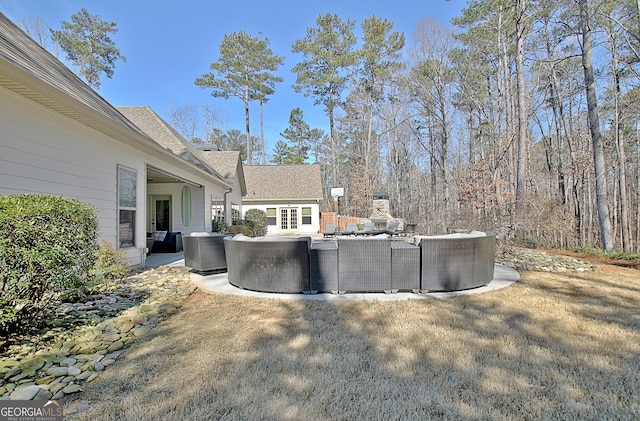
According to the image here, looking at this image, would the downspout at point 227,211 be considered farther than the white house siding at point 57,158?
Yes

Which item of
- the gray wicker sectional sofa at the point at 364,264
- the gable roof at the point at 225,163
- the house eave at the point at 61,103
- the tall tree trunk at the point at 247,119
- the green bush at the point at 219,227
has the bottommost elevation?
the gray wicker sectional sofa at the point at 364,264

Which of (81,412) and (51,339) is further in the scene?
(51,339)

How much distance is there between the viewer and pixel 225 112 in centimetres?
2642

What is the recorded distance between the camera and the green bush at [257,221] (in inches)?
610

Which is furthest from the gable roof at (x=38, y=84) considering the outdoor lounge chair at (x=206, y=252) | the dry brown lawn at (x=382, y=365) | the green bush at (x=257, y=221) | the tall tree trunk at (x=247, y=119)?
the tall tree trunk at (x=247, y=119)

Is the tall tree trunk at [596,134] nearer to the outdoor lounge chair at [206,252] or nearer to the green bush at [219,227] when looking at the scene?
the outdoor lounge chair at [206,252]

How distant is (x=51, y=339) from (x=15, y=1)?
13.2m

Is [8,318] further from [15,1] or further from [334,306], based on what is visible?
[15,1]

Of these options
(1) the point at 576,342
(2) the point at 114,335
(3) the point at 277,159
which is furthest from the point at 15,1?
(3) the point at 277,159

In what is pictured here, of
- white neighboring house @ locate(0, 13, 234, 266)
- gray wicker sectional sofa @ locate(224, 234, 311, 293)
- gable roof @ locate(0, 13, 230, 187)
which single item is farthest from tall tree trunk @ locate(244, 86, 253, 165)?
gray wicker sectional sofa @ locate(224, 234, 311, 293)

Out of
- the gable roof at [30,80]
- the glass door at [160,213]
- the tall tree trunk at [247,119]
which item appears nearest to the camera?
the gable roof at [30,80]

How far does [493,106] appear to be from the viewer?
1504cm

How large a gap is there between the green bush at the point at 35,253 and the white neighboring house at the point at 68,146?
5.20 ft

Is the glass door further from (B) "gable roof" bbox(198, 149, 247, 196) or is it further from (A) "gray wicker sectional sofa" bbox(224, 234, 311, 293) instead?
(A) "gray wicker sectional sofa" bbox(224, 234, 311, 293)
